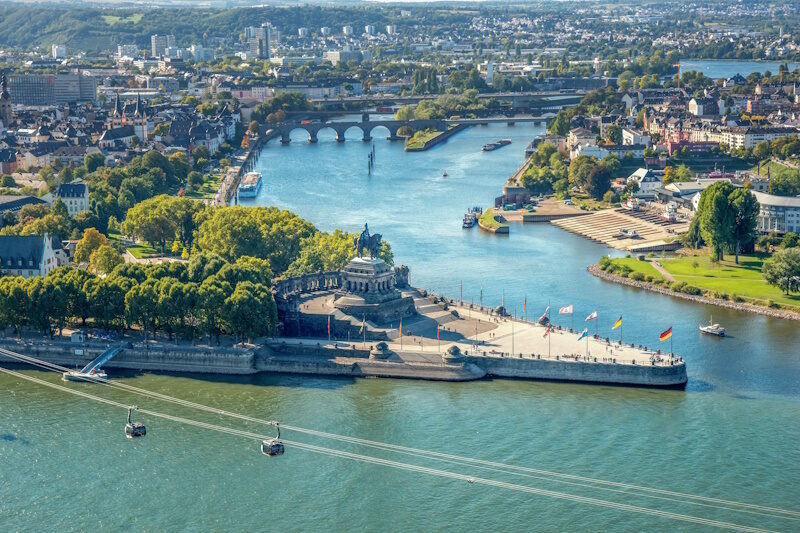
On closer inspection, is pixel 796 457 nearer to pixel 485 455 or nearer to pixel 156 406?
pixel 485 455

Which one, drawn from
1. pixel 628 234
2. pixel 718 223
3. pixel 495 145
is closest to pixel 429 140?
pixel 495 145

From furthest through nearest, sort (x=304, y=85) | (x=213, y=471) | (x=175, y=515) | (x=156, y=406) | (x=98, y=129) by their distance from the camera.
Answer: (x=304, y=85)
(x=98, y=129)
(x=156, y=406)
(x=213, y=471)
(x=175, y=515)

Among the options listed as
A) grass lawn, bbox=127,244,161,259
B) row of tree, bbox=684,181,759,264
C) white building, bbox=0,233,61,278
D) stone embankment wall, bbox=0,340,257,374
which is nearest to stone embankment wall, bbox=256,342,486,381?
stone embankment wall, bbox=0,340,257,374

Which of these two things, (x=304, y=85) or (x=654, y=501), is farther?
(x=304, y=85)

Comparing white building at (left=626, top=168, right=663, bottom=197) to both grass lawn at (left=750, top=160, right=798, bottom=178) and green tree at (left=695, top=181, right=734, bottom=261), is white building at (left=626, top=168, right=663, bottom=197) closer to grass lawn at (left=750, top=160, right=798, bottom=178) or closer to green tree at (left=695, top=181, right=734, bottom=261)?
grass lawn at (left=750, top=160, right=798, bottom=178)

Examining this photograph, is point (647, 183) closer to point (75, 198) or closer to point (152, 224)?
point (152, 224)

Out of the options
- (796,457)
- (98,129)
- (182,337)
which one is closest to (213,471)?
(182,337)
